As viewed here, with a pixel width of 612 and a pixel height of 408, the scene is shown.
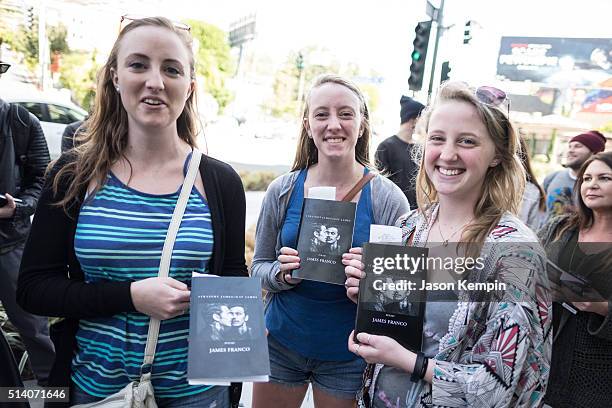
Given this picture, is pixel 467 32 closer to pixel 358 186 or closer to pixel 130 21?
pixel 358 186

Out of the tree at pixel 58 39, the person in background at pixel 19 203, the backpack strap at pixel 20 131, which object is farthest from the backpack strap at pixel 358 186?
the tree at pixel 58 39

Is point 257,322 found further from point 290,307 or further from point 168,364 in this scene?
point 290,307

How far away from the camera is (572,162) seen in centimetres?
543

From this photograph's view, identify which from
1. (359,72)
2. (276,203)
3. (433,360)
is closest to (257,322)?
(433,360)

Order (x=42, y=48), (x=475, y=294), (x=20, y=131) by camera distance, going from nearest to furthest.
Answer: (x=475, y=294) → (x=20, y=131) → (x=42, y=48)

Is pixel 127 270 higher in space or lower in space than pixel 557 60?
lower

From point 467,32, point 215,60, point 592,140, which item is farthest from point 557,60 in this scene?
point 592,140

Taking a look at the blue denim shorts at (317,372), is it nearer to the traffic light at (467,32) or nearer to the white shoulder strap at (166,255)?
the white shoulder strap at (166,255)

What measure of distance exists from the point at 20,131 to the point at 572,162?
5.35 metres

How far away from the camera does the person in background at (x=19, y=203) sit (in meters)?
3.05

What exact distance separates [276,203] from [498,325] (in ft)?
4.02

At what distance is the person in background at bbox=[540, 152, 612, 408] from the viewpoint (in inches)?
87.4

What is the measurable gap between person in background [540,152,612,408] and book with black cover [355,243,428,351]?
1225 mm

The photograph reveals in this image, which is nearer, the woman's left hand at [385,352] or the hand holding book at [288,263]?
the woman's left hand at [385,352]
